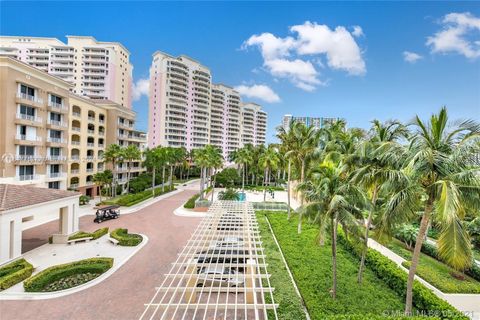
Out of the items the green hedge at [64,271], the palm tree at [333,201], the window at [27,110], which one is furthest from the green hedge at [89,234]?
the palm tree at [333,201]

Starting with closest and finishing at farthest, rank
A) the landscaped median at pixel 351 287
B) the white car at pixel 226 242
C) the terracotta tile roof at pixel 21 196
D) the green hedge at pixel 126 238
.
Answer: the landscaped median at pixel 351 287 < the white car at pixel 226 242 < the terracotta tile roof at pixel 21 196 < the green hedge at pixel 126 238

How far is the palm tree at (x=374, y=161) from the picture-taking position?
42.2 feet

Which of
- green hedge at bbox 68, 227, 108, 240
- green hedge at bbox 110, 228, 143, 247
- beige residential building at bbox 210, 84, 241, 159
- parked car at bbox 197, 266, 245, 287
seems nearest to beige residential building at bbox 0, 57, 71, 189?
green hedge at bbox 68, 227, 108, 240

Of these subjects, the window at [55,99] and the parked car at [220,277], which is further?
the window at [55,99]

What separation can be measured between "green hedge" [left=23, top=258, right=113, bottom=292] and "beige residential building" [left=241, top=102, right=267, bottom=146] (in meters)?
96.6

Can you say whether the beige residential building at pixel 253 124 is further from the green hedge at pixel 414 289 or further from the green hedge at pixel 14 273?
the green hedge at pixel 14 273

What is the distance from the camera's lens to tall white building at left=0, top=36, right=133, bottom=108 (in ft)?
256

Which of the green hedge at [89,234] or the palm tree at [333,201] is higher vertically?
the palm tree at [333,201]

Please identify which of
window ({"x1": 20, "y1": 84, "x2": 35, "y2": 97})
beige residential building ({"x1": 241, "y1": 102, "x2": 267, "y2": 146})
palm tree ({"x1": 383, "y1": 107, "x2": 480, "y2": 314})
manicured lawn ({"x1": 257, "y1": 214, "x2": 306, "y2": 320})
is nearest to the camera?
palm tree ({"x1": 383, "y1": 107, "x2": 480, "y2": 314})

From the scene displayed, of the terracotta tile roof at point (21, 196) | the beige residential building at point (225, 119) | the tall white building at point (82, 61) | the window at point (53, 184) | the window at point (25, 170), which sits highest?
the tall white building at point (82, 61)

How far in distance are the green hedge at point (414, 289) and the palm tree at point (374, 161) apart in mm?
1779

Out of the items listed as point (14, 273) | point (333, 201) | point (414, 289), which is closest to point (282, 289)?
point (333, 201)

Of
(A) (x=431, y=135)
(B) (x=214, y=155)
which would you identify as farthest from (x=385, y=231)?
(B) (x=214, y=155)

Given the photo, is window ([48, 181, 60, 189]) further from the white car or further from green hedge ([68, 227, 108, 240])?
the white car
